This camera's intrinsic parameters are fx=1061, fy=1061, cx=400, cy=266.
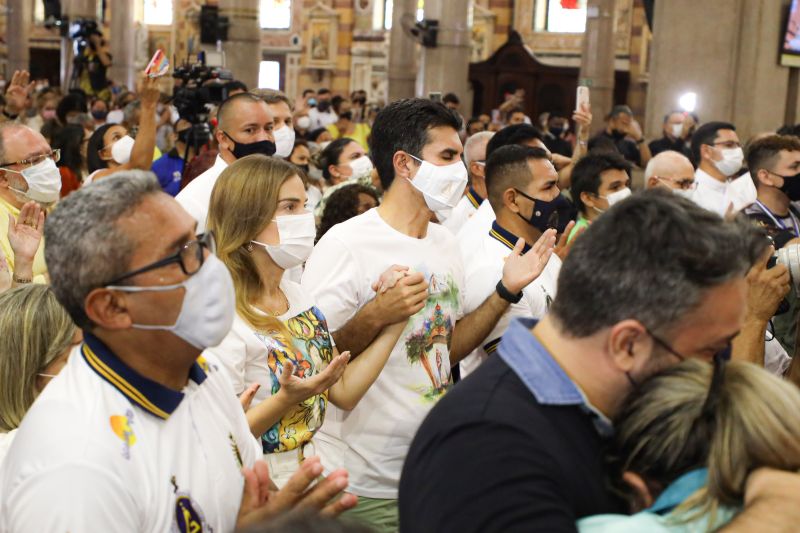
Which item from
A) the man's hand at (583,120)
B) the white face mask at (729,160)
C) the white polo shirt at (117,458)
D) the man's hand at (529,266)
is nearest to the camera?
the white polo shirt at (117,458)

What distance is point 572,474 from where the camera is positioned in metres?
1.85

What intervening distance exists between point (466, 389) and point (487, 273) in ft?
7.46

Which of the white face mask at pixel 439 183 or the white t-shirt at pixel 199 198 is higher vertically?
the white face mask at pixel 439 183

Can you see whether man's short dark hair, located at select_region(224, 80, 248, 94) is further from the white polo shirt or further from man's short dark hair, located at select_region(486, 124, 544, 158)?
the white polo shirt

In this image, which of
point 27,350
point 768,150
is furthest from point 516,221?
point 27,350

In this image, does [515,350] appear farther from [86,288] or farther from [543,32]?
[543,32]

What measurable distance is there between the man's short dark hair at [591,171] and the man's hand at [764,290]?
1924 millimetres

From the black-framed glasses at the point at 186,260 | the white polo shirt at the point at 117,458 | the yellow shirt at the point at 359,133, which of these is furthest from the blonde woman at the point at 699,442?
the yellow shirt at the point at 359,133

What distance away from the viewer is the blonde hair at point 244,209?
3.38m

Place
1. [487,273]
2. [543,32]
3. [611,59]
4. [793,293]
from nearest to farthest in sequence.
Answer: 1. [487,273]
2. [793,293]
3. [611,59]
4. [543,32]

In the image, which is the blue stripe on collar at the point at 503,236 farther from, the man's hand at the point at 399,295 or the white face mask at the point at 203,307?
the white face mask at the point at 203,307

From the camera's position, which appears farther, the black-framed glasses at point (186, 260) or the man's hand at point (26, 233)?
the man's hand at point (26, 233)

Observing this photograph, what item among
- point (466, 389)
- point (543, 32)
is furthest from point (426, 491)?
point (543, 32)

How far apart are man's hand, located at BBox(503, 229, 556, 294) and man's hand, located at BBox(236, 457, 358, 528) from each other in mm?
1681
